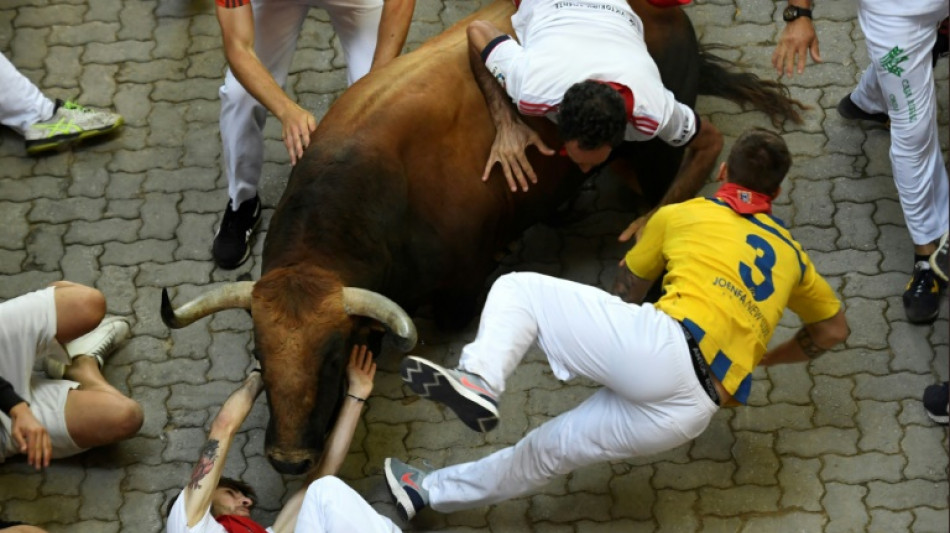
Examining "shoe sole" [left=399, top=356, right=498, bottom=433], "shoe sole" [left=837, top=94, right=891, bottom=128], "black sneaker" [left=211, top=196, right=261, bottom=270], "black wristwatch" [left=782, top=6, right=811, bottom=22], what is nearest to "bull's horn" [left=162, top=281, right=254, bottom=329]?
"shoe sole" [left=399, top=356, right=498, bottom=433]

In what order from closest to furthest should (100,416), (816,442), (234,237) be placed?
(100,416) < (816,442) < (234,237)

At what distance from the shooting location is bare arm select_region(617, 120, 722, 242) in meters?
6.50

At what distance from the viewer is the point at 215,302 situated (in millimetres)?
5973

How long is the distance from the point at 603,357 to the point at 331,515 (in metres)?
1.25

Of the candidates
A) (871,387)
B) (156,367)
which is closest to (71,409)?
(156,367)

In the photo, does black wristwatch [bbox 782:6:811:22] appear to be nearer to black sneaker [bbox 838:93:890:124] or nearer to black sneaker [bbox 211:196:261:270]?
black sneaker [bbox 838:93:890:124]

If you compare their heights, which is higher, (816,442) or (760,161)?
(760,161)

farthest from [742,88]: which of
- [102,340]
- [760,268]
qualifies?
[102,340]

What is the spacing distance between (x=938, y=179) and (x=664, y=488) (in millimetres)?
2168

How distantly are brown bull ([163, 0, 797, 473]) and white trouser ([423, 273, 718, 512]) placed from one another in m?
0.64

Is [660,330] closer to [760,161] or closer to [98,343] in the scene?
[760,161]

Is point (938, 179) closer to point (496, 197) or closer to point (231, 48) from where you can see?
point (496, 197)

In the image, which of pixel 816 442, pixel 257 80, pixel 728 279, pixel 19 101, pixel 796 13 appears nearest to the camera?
pixel 728 279

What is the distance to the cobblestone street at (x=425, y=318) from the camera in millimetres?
6285
